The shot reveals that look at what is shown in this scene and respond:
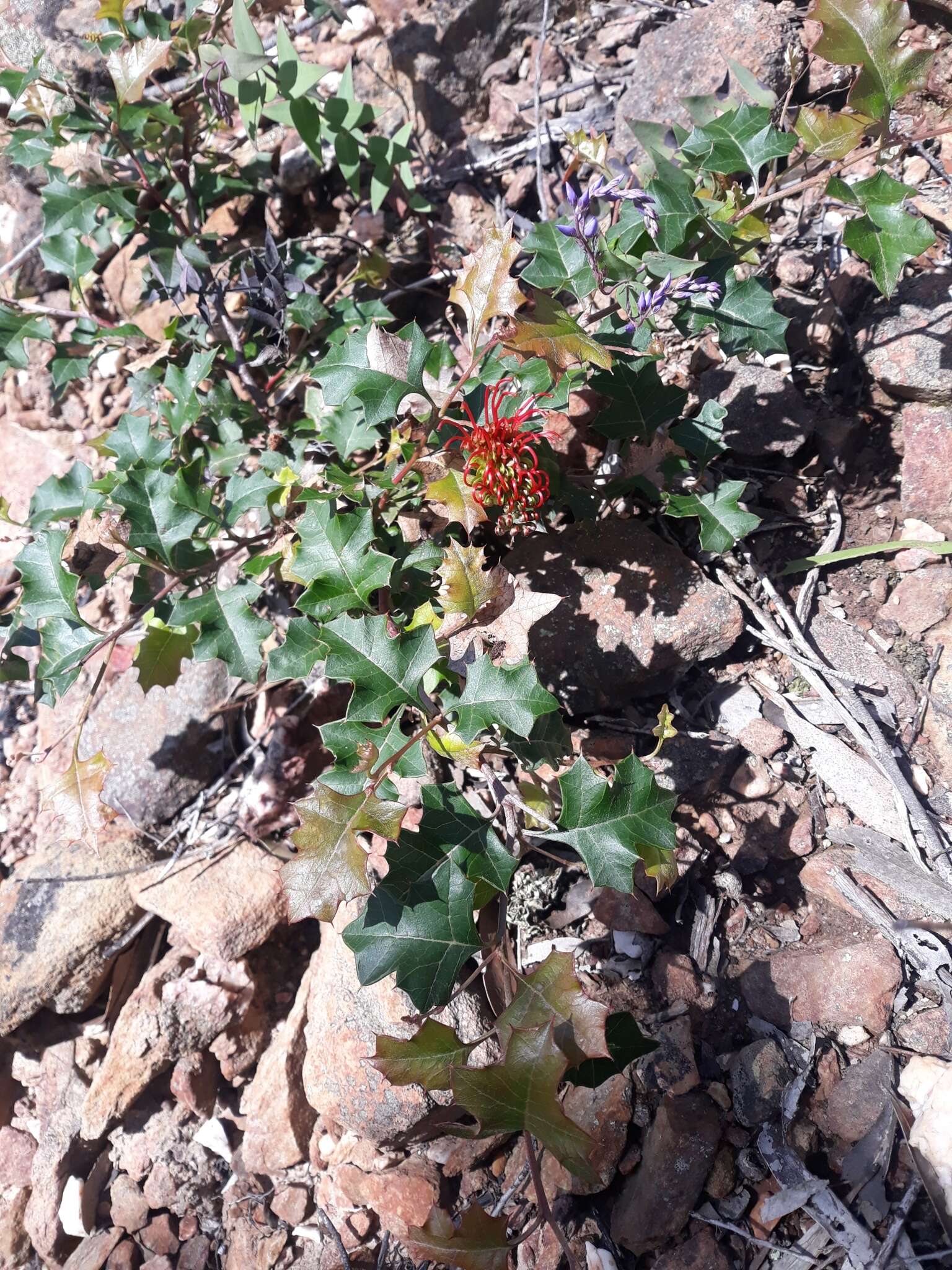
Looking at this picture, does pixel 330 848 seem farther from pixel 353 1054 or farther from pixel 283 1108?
pixel 283 1108

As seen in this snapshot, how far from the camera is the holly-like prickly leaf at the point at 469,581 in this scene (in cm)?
148

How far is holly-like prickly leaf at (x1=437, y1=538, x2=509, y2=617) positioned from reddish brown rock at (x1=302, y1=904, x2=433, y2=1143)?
0.83 m

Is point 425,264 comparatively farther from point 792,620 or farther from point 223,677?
point 792,620

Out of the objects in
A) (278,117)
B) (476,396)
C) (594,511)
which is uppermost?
(278,117)

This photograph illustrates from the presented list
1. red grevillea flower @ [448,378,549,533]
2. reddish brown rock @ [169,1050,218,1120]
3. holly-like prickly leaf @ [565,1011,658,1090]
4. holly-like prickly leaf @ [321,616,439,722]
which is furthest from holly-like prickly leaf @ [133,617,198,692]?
holly-like prickly leaf @ [565,1011,658,1090]

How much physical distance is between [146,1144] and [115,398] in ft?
7.85

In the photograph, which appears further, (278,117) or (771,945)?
(278,117)

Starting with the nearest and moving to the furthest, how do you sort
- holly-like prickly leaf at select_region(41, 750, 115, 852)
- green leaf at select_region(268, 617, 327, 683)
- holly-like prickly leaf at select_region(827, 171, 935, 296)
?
holly-like prickly leaf at select_region(827, 171, 935, 296) → green leaf at select_region(268, 617, 327, 683) → holly-like prickly leaf at select_region(41, 750, 115, 852)

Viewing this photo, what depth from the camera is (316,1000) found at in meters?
1.99

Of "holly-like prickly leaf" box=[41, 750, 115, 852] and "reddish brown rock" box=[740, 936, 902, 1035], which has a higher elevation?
"holly-like prickly leaf" box=[41, 750, 115, 852]

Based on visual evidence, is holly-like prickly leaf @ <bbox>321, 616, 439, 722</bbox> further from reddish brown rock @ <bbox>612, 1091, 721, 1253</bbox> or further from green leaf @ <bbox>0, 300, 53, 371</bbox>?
green leaf @ <bbox>0, 300, 53, 371</bbox>

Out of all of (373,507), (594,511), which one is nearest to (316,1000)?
(373,507)

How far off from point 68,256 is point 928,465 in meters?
2.25

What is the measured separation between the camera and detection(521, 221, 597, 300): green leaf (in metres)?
1.62
